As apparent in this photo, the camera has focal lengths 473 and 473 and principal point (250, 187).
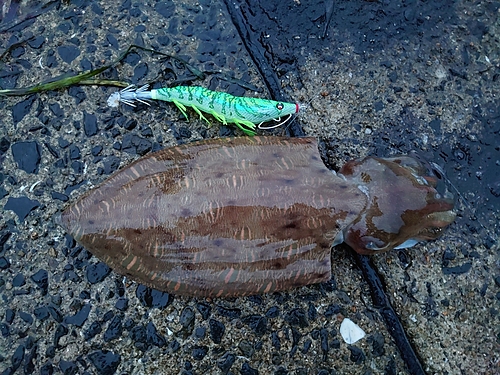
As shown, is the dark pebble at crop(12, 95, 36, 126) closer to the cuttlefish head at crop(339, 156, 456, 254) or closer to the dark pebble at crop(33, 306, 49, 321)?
the dark pebble at crop(33, 306, 49, 321)

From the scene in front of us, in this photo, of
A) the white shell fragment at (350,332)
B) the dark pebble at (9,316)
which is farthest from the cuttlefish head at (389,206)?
the dark pebble at (9,316)

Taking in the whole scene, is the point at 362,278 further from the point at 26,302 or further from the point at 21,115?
the point at 21,115

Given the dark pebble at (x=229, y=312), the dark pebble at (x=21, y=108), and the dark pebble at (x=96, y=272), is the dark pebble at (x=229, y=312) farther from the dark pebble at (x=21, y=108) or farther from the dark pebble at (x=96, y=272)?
the dark pebble at (x=21, y=108)

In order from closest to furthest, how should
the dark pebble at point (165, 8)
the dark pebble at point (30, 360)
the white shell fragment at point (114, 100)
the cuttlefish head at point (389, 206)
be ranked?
the cuttlefish head at point (389, 206) → the dark pebble at point (30, 360) → the white shell fragment at point (114, 100) → the dark pebble at point (165, 8)

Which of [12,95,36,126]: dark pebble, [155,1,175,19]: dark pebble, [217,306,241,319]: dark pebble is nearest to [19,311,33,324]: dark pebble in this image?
[217,306,241,319]: dark pebble

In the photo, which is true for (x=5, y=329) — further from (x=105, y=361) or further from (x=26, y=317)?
(x=105, y=361)

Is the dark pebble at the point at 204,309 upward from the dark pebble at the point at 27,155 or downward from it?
downward

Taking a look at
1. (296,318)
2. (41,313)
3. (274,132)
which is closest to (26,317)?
(41,313)
